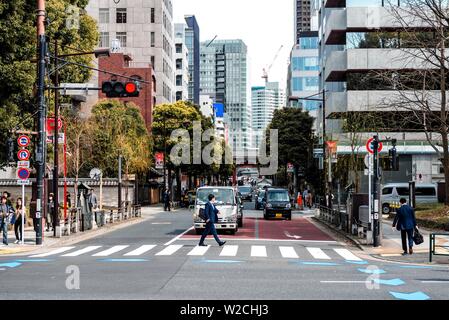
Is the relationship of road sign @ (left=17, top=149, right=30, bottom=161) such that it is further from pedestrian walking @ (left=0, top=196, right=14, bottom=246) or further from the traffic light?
the traffic light

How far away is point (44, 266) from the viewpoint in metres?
17.5

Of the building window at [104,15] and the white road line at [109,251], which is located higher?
the building window at [104,15]

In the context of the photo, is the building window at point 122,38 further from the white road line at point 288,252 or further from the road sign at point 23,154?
the white road line at point 288,252

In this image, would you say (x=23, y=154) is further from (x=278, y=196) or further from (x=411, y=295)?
(x=278, y=196)

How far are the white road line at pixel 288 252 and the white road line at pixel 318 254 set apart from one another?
2.02 feet

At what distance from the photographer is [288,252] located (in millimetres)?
22094

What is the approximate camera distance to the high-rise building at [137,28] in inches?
3622

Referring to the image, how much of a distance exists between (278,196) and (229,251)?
23841 millimetres

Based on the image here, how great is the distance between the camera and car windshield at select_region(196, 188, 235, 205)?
29.9 metres

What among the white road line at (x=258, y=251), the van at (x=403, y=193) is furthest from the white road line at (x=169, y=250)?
the van at (x=403, y=193)

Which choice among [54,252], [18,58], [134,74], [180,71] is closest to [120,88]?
[54,252]

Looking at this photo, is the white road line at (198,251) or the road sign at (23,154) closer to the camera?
the white road line at (198,251)
